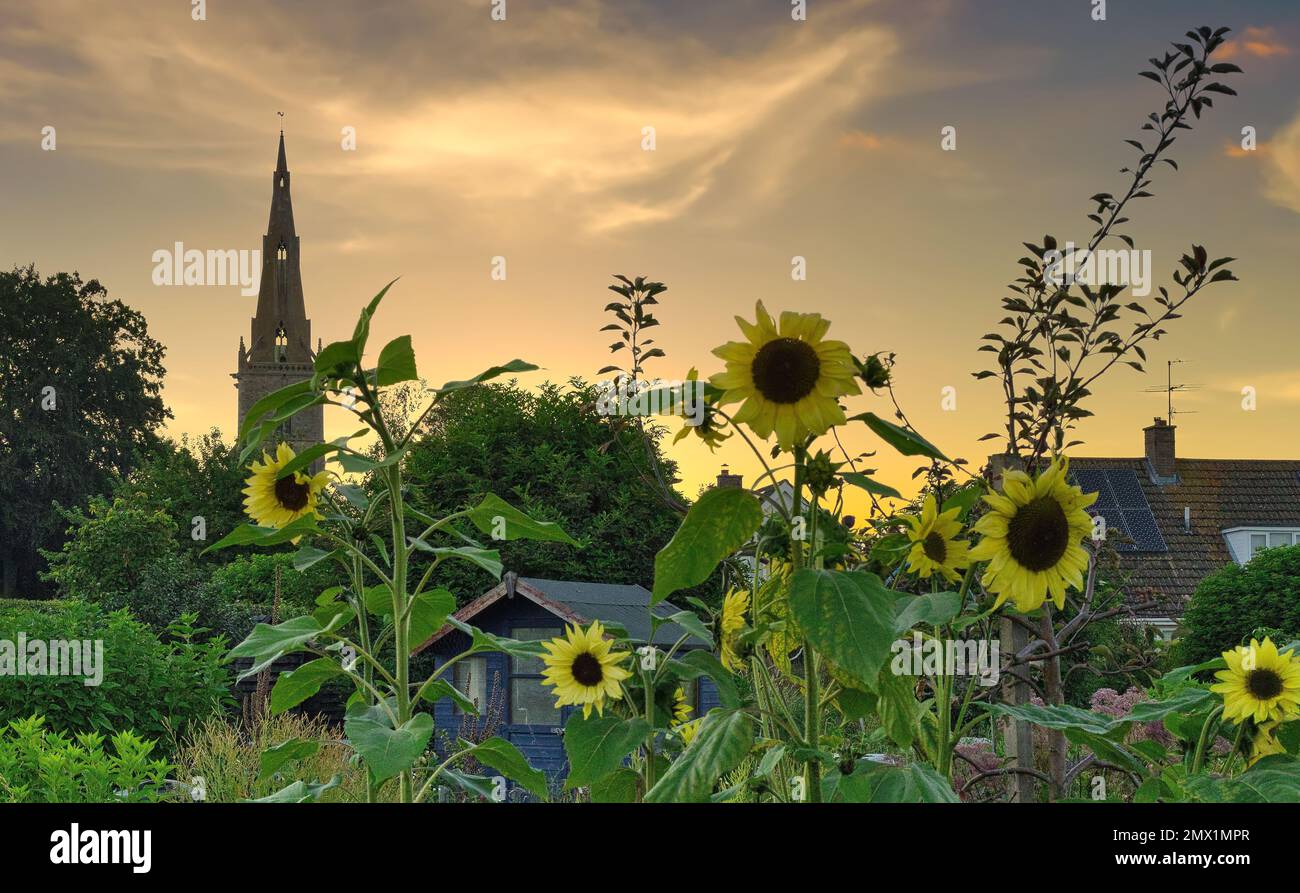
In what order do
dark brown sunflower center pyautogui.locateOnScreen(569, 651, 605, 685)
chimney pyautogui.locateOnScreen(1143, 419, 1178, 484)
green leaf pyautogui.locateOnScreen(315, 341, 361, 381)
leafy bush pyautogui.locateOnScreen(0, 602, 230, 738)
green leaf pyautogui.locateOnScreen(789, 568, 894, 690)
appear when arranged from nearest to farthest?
green leaf pyautogui.locateOnScreen(789, 568, 894, 690) → green leaf pyautogui.locateOnScreen(315, 341, 361, 381) → dark brown sunflower center pyautogui.locateOnScreen(569, 651, 605, 685) → leafy bush pyautogui.locateOnScreen(0, 602, 230, 738) → chimney pyautogui.locateOnScreen(1143, 419, 1178, 484)

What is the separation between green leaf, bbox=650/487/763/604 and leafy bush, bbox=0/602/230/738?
7.26m

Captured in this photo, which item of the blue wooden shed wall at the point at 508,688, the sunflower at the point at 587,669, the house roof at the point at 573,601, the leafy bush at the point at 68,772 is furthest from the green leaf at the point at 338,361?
the blue wooden shed wall at the point at 508,688

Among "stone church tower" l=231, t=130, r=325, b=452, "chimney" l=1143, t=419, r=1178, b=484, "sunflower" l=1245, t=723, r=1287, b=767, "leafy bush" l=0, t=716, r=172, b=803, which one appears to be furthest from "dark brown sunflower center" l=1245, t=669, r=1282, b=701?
"stone church tower" l=231, t=130, r=325, b=452

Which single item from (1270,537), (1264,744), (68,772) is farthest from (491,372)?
(1270,537)

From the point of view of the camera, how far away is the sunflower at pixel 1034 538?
1.85 metres

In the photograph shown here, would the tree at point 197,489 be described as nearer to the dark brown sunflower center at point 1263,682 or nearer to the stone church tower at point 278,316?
the stone church tower at point 278,316

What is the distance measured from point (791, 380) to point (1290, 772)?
1046 millimetres

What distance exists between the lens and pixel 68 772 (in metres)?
5.43

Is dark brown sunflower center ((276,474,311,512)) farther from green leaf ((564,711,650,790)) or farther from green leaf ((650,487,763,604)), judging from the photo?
green leaf ((650,487,763,604))

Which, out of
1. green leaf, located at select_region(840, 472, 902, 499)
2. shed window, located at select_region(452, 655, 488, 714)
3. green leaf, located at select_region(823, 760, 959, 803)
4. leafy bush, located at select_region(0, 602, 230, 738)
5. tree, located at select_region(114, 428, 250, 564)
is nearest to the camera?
green leaf, located at select_region(823, 760, 959, 803)

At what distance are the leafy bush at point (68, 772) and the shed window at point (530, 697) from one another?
6994 mm

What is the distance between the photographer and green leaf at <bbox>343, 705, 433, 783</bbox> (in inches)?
70.3

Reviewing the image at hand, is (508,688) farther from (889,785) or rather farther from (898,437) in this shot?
(898,437)
